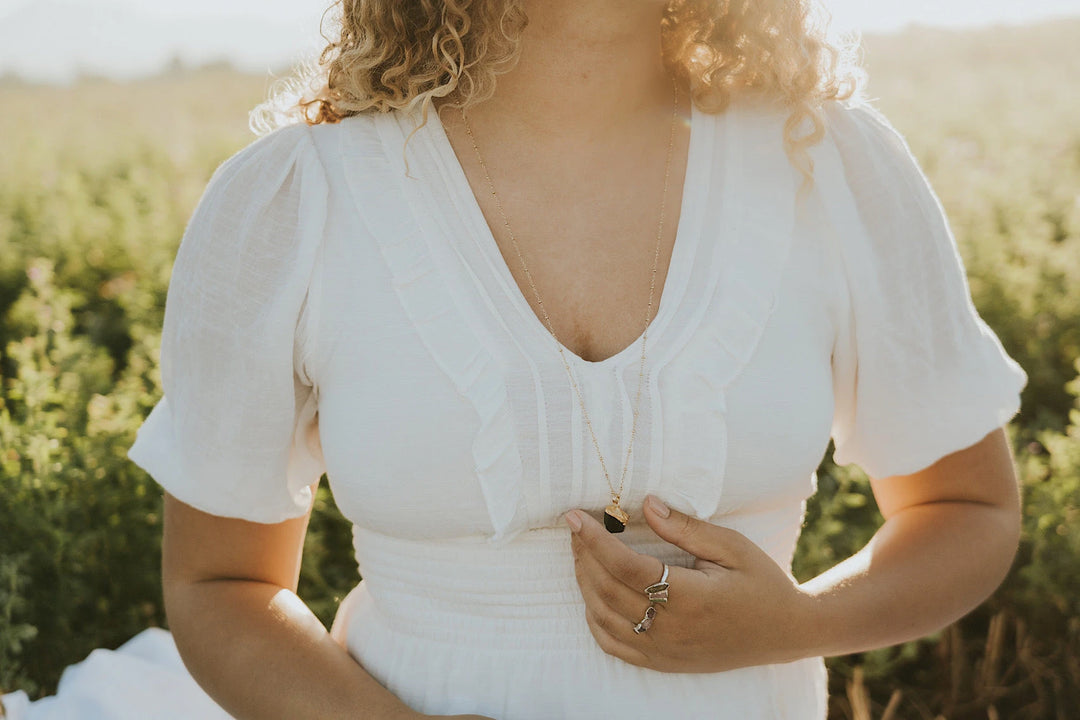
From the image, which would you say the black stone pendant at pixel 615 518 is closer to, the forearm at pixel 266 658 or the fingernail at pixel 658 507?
the fingernail at pixel 658 507

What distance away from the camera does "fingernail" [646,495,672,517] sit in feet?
4.62

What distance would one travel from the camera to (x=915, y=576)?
1.60 meters

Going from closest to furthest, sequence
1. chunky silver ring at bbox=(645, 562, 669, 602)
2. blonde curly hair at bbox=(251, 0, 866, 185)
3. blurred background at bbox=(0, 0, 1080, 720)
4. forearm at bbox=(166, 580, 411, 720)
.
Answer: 1. chunky silver ring at bbox=(645, 562, 669, 602)
2. forearm at bbox=(166, 580, 411, 720)
3. blonde curly hair at bbox=(251, 0, 866, 185)
4. blurred background at bbox=(0, 0, 1080, 720)

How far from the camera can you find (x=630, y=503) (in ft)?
4.80

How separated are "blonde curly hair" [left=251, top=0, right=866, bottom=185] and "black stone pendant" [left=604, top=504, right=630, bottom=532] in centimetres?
61

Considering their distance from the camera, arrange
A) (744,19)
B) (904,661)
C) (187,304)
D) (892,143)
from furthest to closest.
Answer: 1. (904,661)
2. (744,19)
3. (892,143)
4. (187,304)

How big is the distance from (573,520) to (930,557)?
62cm

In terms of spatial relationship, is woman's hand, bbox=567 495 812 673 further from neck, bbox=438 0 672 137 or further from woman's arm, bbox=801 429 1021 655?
neck, bbox=438 0 672 137

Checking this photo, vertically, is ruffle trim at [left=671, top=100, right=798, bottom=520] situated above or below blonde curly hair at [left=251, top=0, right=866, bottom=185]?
below

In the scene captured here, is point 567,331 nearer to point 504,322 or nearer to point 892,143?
point 504,322

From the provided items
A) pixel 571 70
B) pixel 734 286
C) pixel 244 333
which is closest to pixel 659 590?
pixel 734 286

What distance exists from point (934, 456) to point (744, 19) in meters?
0.82

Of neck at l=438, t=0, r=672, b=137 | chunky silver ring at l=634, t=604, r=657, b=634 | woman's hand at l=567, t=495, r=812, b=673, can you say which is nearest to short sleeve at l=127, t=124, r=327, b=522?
neck at l=438, t=0, r=672, b=137

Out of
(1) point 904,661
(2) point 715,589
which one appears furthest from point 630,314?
(1) point 904,661
